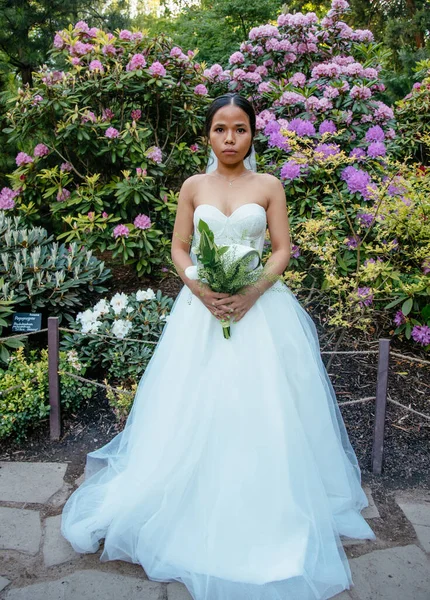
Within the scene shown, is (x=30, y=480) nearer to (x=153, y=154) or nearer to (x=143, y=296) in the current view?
(x=143, y=296)

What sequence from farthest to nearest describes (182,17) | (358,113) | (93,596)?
(182,17)
(358,113)
(93,596)

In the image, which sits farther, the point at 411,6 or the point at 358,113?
the point at 411,6

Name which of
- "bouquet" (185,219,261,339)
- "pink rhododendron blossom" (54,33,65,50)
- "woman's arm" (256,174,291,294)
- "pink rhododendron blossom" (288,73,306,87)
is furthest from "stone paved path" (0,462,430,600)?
"pink rhododendron blossom" (54,33,65,50)

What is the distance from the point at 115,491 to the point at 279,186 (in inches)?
67.3

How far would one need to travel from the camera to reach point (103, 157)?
4848 millimetres

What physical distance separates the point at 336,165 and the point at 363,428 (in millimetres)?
1832

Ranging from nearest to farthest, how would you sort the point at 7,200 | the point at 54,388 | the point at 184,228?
the point at 184,228 → the point at 54,388 → the point at 7,200

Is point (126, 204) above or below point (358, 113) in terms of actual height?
below

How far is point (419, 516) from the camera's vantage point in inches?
101

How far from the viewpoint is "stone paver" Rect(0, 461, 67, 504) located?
8.82 feet

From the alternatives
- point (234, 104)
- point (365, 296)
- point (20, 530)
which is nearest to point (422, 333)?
point (365, 296)

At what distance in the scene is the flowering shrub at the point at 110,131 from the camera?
14.4ft

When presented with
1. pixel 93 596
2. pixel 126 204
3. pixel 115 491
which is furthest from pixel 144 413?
pixel 126 204

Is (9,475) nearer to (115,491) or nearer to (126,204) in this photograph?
(115,491)
